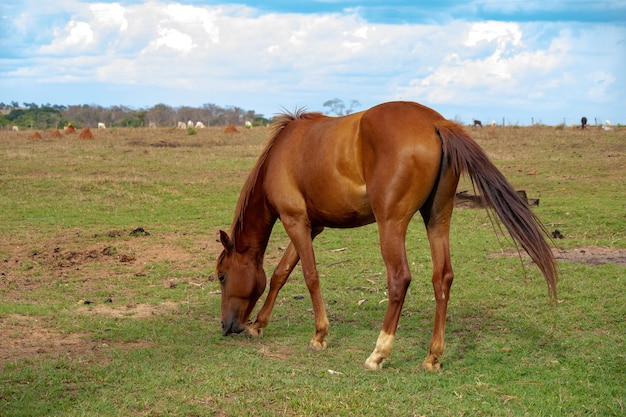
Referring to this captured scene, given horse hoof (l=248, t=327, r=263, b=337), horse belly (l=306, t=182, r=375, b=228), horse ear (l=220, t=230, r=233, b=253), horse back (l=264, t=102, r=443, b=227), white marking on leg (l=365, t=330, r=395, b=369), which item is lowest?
horse hoof (l=248, t=327, r=263, b=337)

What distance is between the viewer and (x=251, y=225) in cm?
676

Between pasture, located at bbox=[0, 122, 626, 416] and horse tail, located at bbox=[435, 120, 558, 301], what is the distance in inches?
15.5

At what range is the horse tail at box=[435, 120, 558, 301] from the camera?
5.38 metres

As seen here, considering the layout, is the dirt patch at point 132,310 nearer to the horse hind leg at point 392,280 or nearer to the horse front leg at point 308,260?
the horse front leg at point 308,260

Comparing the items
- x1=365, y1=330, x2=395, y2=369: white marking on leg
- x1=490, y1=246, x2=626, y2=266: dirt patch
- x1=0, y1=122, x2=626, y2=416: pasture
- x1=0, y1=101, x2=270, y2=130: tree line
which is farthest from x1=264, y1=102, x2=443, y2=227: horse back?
x1=0, y1=101, x2=270, y2=130: tree line

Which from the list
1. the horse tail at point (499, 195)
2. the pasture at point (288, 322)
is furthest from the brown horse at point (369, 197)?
the pasture at point (288, 322)

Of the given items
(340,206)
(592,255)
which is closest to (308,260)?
(340,206)

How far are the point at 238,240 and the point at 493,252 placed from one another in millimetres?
4612

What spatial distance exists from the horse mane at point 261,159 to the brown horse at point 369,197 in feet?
Answer: 0.03

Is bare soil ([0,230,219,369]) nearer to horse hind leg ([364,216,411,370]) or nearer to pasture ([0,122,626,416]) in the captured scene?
pasture ([0,122,626,416])

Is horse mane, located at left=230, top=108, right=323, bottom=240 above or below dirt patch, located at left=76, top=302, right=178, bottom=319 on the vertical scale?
above

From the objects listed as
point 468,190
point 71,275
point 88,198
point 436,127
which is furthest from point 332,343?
point 88,198

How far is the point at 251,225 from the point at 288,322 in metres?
1.09

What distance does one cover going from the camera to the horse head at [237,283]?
6633 mm
